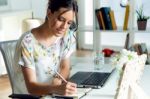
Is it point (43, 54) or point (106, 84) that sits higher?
point (43, 54)

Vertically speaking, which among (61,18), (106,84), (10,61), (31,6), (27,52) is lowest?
(106,84)

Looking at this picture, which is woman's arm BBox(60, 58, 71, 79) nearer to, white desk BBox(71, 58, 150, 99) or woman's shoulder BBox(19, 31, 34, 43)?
white desk BBox(71, 58, 150, 99)

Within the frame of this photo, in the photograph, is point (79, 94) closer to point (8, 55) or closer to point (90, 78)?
point (90, 78)

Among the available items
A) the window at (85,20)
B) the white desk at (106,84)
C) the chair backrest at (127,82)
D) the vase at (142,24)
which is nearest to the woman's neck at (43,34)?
the white desk at (106,84)

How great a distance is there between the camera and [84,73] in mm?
1987

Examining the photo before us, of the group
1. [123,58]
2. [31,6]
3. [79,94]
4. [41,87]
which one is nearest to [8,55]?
[41,87]

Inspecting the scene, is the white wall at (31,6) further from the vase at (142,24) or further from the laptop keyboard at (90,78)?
the laptop keyboard at (90,78)

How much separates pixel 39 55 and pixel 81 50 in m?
3.89

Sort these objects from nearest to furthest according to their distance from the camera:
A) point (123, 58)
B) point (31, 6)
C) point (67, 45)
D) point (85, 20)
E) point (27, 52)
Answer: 1. point (123, 58)
2. point (27, 52)
3. point (67, 45)
4. point (31, 6)
5. point (85, 20)

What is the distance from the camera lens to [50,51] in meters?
1.75

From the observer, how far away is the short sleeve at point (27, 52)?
1.60 m

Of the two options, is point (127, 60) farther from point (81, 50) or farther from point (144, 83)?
point (81, 50)

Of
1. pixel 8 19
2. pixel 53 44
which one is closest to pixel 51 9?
pixel 53 44

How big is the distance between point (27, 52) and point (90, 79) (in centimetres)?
45
